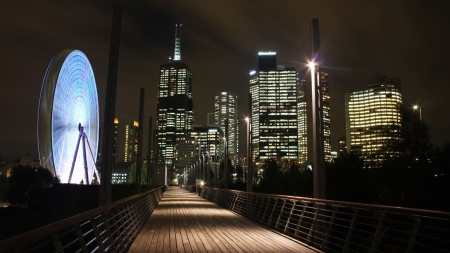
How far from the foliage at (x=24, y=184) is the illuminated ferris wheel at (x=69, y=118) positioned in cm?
860

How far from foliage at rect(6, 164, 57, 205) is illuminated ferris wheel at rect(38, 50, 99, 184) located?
28.2ft

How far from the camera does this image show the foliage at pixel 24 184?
59.4 meters

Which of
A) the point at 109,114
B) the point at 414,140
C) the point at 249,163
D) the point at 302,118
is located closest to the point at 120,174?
the point at 302,118

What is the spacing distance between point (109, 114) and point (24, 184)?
56185 millimetres

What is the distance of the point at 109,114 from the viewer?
39.6ft

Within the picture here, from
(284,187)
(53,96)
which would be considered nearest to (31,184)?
(53,96)

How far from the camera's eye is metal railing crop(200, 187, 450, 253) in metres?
6.46

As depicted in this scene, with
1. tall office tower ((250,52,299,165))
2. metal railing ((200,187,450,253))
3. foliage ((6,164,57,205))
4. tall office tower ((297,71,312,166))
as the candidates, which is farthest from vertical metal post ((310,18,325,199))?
tall office tower ((297,71,312,166))

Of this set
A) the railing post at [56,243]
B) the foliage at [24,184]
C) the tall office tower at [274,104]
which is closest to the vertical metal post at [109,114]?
the railing post at [56,243]

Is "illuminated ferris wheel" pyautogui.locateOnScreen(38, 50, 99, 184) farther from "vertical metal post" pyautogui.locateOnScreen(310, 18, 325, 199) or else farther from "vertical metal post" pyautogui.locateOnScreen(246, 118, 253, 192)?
"vertical metal post" pyautogui.locateOnScreen(310, 18, 325, 199)

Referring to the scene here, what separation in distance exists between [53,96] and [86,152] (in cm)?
1447

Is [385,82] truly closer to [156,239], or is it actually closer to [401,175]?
[401,175]

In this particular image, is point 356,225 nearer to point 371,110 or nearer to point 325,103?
point 325,103

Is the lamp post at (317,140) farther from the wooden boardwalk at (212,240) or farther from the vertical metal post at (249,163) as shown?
the vertical metal post at (249,163)
